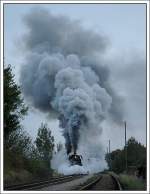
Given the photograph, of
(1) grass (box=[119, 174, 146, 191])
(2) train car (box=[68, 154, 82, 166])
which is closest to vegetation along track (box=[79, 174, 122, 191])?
(1) grass (box=[119, 174, 146, 191])

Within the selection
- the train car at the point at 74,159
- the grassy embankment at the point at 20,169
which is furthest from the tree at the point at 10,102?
the train car at the point at 74,159

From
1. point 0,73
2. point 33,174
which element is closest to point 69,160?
point 33,174

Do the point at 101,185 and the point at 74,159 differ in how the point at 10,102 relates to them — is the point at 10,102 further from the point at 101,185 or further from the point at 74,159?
the point at 74,159

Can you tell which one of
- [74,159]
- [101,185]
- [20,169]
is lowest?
[74,159]

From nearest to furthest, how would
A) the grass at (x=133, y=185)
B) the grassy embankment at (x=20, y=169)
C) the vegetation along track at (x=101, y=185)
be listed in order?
the grass at (x=133, y=185) → the vegetation along track at (x=101, y=185) → the grassy embankment at (x=20, y=169)

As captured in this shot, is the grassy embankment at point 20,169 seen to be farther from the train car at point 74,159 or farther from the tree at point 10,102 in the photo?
the train car at point 74,159

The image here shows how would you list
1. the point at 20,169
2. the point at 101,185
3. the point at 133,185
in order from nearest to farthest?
1. the point at 133,185
2. the point at 101,185
3. the point at 20,169

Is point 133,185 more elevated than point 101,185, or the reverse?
point 133,185

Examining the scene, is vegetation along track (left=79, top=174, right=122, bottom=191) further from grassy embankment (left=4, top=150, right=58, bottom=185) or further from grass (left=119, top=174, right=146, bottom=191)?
grassy embankment (left=4, top=150, right=58, bottom=185)

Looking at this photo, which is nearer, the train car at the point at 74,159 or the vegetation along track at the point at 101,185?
the vegetation along track at the point at 101,185

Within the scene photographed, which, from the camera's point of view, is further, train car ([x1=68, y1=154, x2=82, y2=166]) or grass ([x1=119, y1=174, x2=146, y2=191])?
train car ([x1=68, y1=154, x2=82, y2=166])

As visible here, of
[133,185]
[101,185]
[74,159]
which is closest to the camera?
[133,185]

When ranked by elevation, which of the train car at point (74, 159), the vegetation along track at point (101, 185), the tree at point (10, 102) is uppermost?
the tree at point (10, 102)

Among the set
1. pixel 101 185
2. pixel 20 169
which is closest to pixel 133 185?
pixel 101 185
